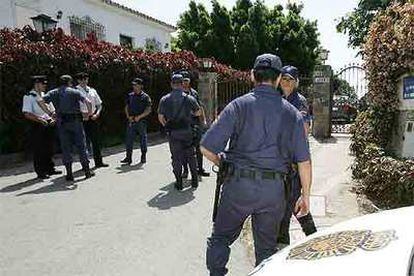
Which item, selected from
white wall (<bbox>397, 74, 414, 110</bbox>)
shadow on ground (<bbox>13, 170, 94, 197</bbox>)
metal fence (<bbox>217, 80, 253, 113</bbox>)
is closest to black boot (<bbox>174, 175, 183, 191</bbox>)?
shadow on ground (<bbox>13, 170, 94, 197</bbox>)

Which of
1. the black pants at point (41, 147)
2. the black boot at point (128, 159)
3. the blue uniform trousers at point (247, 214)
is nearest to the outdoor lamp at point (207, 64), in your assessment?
the black boot at point (128, 159)

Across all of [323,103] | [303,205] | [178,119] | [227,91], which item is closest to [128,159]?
[178,119]

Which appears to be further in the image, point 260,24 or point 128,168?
point 260,24

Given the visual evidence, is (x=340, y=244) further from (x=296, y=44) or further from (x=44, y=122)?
(x=296, y=44)

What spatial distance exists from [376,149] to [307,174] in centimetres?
410

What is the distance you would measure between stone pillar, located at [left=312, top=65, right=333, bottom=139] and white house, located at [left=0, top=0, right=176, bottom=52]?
Answer: 8034 millimetres

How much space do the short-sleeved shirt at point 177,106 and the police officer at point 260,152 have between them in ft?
12.9

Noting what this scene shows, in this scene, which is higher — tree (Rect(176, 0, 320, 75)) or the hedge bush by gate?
tree (Rect(176, 0, 320, 75))

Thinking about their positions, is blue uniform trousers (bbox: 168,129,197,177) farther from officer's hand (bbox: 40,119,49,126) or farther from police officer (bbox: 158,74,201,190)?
Answer: officer's hand (bbox: 40,119,49,126)

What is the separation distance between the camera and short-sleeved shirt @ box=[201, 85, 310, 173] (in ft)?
11.4

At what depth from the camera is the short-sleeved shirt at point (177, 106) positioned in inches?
294

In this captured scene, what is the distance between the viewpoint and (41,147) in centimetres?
844

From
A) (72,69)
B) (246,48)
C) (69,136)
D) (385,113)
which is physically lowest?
(69,136)

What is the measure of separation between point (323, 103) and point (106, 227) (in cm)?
1009
